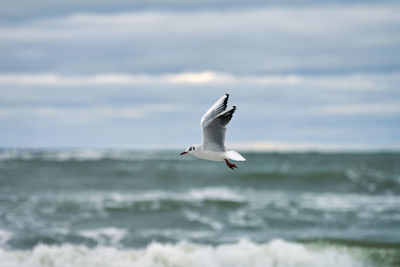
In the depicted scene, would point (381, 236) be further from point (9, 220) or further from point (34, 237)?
point (9, 220)

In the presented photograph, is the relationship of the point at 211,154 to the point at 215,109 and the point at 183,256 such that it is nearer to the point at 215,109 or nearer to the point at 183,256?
the point at 215,109

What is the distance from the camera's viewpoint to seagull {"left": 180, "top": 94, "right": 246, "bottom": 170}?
151 inches

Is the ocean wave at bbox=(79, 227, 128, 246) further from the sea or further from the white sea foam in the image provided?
the white sea foam

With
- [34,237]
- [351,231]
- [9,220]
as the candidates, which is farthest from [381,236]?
[9,220]

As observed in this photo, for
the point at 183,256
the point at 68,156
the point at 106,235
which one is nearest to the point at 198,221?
the point at 106,235

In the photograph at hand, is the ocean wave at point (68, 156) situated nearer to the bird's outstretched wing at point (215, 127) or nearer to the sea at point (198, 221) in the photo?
the sea at point (198, 221)

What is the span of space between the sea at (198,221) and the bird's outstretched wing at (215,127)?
7.36 metres

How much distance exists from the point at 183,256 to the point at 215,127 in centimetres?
765

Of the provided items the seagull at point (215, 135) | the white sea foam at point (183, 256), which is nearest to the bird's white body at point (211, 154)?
the seagull at point (215, 135)

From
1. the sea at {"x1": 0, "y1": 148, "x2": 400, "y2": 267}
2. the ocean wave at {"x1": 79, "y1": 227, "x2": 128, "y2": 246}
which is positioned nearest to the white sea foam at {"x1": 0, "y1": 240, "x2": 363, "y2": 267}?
the sea at {"x1": 0, "y1": 148, "x2": 400, "y2": 267}

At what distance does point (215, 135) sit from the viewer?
4.00m

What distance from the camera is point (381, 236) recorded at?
13.3 m

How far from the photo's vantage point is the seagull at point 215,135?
12.6ft

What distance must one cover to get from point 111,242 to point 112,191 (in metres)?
8.52
